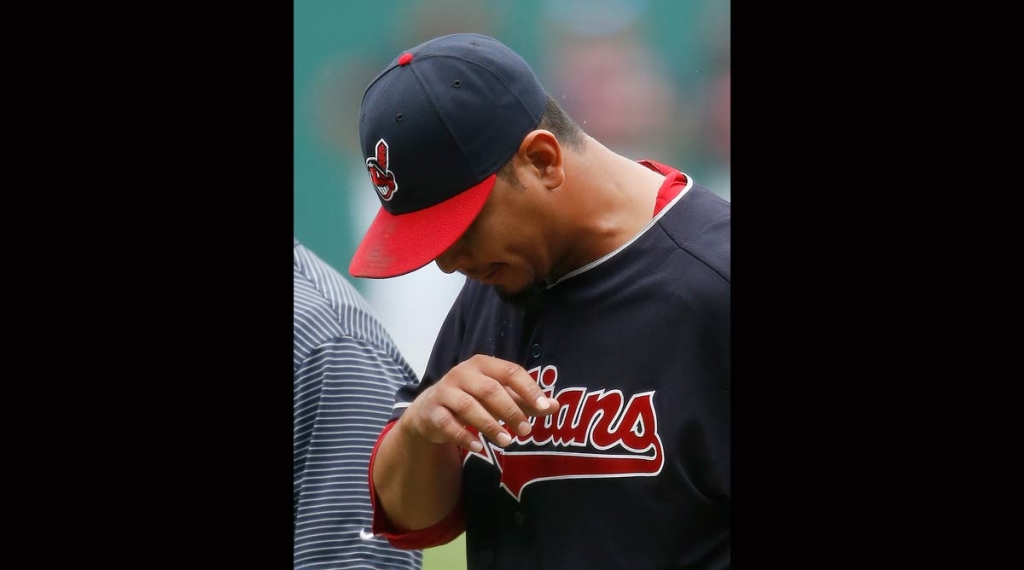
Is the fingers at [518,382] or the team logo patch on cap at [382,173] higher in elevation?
the team logo patch on cap at [382,173]

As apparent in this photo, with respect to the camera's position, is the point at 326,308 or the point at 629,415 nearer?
the point at 629,415

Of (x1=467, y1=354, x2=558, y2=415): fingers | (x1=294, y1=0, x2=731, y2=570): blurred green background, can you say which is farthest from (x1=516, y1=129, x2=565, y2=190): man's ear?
(x1=467, y1=354, x2=558, y2=415): fingers

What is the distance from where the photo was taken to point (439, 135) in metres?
1.25

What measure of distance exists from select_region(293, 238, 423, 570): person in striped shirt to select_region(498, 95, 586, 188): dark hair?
355 mm

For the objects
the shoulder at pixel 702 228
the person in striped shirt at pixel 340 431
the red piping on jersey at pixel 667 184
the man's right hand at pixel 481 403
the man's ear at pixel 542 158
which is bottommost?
the person in striped shirt at pixel 340 431

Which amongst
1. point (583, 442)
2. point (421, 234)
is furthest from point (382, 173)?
point (583, 442)

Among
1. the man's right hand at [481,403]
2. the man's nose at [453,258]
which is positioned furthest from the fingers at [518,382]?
the man's nose at [453,258]

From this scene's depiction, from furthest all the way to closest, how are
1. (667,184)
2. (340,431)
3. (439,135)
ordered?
(340,431), (667,184), (439,135)

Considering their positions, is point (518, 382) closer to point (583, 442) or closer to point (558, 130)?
point (583, 442)

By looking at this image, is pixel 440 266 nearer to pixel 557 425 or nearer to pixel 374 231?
pixel 374 231

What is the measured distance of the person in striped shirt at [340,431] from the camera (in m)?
1.48

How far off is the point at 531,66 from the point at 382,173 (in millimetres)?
263

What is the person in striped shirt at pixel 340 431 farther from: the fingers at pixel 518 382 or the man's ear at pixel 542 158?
Answer: the man's ear at pixel 542 158

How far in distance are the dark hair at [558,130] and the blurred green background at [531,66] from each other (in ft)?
0.16
